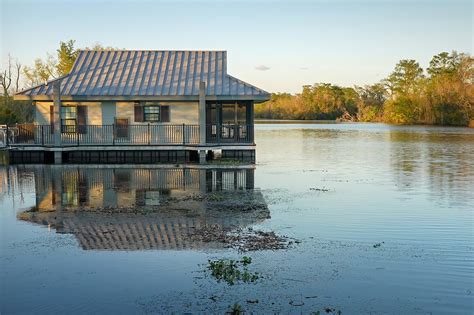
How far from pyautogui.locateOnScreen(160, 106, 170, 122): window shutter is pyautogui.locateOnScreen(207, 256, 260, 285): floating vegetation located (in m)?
21.4

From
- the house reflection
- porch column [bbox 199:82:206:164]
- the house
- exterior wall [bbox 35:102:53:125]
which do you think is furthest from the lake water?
exterior wall [bbox 35:102:53:125]

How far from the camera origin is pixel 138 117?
99.4 ft

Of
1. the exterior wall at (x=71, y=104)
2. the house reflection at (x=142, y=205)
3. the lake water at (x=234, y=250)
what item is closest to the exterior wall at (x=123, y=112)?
the exterior wall at (x=71, y=104)

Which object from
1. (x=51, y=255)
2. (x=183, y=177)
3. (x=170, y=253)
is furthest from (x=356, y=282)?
(x=183, y=177)

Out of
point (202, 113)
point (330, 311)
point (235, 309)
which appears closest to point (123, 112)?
point (202, 113)

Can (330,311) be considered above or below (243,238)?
below

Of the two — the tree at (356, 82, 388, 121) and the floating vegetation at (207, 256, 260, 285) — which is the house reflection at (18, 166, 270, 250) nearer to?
the floating vegetation at (207, 256, 260, 285)

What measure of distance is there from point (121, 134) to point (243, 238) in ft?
66.4

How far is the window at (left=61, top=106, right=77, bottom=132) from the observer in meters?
30.1

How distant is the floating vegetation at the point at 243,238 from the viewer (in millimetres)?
10469

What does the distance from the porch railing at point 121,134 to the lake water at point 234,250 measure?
329 inches

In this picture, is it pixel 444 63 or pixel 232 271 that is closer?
pixel 232 271

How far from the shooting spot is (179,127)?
98.0ft

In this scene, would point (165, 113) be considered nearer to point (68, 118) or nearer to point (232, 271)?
point (68, 118)
